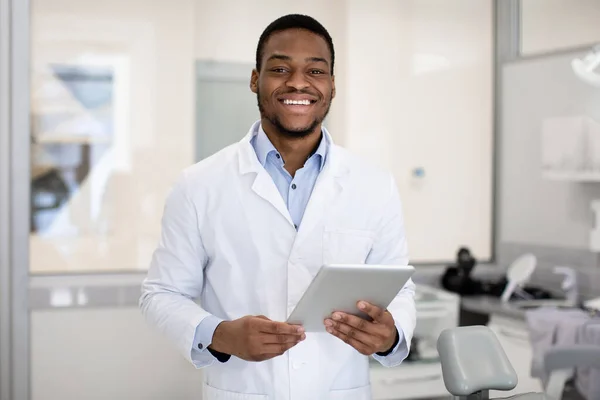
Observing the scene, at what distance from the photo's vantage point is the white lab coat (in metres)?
1.56

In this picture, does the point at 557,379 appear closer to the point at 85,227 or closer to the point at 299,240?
the point at 299,240

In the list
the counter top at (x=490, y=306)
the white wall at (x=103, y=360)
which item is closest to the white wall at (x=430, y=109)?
the counter top at (x=490, y=306)

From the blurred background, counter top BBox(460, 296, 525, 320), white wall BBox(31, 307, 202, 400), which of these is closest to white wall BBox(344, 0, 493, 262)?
the blurred background

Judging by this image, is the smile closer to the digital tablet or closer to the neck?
the neck

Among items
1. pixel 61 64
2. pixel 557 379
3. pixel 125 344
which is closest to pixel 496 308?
pixel 557 379

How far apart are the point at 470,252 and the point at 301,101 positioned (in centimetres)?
232

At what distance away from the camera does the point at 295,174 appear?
168cm

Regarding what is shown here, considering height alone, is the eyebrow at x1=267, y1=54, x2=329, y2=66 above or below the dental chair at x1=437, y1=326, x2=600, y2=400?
above

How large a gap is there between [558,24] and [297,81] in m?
2.36

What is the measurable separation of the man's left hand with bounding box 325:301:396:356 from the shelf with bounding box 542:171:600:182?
1948 millimetres

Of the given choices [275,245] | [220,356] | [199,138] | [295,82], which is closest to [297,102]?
[295,82]

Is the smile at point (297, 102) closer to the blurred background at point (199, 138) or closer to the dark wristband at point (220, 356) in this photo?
the dark wristband at point (220, 356)

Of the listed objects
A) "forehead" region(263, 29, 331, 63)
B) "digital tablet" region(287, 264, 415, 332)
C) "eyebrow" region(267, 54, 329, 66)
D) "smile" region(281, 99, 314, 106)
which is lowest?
"digital tablet" region(287, 264, 415, 332)

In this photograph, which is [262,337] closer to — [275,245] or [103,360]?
[275,245]
